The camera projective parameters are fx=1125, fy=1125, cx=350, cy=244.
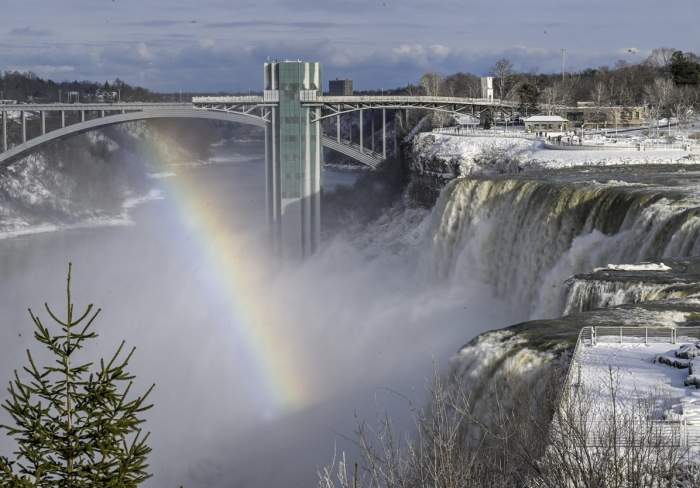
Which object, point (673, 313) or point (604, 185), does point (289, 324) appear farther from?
point (673, 313)

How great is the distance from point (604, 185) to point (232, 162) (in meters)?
79.9

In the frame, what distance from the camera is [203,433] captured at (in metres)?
22.8

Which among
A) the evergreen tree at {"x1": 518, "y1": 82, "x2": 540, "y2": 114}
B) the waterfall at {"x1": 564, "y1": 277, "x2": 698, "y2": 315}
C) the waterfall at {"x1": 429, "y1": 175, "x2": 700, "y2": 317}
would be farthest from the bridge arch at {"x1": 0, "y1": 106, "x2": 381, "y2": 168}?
the waterfall at {"x1": 564, "y1": 277, "x2": 698, "y2": 315}

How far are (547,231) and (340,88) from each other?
144 ft

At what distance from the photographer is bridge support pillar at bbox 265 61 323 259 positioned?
45656 millimetres

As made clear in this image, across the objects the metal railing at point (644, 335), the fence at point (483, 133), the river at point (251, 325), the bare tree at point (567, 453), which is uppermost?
the fence at point (483, 133)

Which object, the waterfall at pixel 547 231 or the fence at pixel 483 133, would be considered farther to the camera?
the fence at pixel 483 133

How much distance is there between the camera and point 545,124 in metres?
49.0

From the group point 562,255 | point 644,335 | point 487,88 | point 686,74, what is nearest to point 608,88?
point 686,74

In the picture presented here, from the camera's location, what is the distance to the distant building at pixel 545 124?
47.8 metres

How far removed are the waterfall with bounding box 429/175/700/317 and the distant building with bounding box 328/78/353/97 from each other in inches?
1381

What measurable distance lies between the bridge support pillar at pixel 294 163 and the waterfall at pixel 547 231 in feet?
50.2

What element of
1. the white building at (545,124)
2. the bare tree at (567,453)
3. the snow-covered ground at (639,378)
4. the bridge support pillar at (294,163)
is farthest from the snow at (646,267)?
the white building at (545,124)

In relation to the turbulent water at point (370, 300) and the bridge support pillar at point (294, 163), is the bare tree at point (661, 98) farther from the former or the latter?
the bridge support pillar at point (294, 163)
